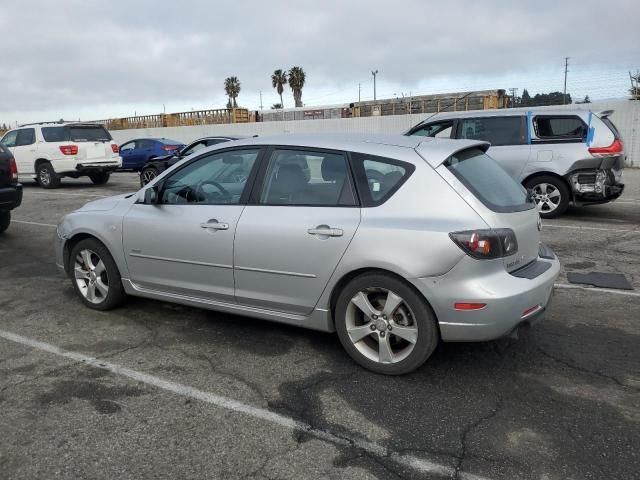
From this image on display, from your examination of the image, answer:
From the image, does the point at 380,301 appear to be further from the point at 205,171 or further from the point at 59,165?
the point at 59,165

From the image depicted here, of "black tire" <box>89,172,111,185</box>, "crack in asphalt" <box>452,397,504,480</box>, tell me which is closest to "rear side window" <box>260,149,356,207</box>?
"crack in asphalt" <box>452,397,504,480</box>

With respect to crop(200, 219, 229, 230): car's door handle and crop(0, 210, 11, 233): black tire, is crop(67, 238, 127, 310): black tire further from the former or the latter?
crop(0, 210, 11, 233): black tire

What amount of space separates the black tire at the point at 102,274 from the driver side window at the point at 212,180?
0.83m

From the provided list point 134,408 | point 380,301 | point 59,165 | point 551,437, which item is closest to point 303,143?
point 380,301

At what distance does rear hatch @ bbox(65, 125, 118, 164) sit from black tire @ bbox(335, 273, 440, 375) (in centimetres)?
1409

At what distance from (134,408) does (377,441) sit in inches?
57.4

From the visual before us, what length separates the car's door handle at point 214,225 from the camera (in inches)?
161

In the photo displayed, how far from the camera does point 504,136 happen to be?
377 inches

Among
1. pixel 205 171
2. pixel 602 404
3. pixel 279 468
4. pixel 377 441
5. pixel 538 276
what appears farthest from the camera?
pixel 205 171

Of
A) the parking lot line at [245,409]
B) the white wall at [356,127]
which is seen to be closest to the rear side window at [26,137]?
the white wall at [356,127]

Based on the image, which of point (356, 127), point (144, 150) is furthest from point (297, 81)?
point (144, 150)

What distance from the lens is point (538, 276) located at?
3.60 m

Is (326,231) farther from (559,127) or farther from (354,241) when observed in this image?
(559,127)

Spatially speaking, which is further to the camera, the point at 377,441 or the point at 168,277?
the point at 168,277
